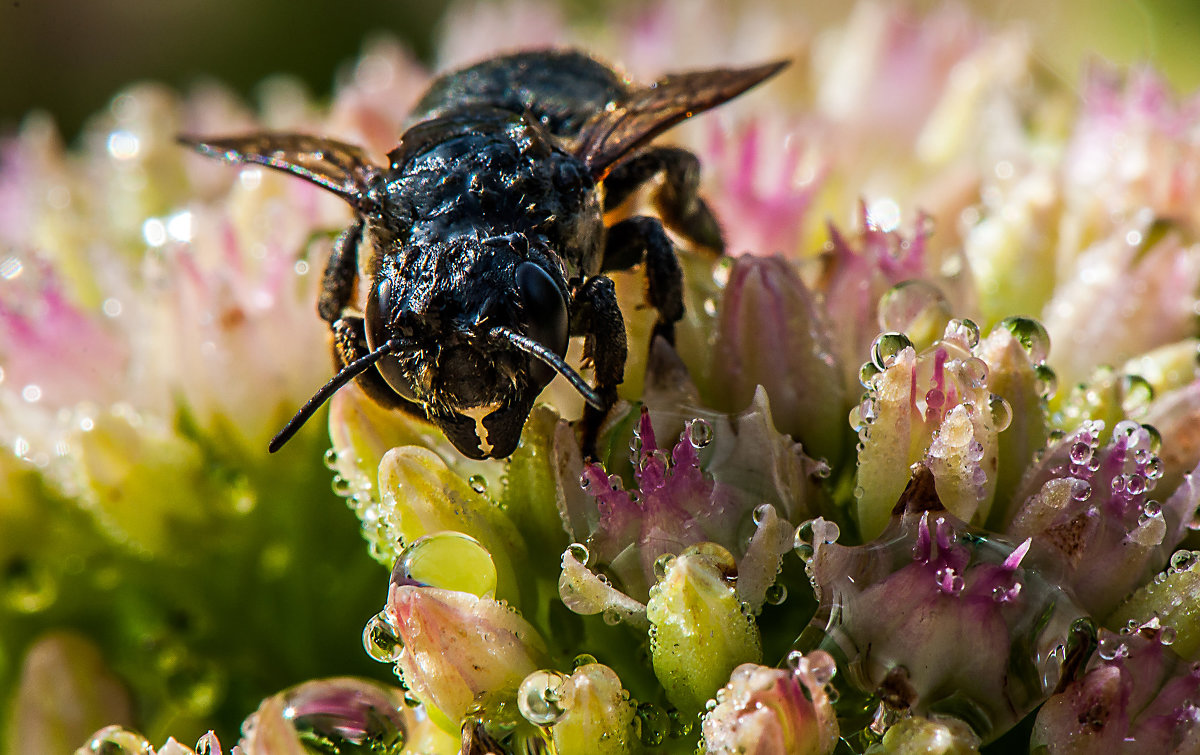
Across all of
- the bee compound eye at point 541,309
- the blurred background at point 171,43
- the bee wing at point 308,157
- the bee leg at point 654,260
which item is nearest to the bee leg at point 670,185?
the bee leg at point 654,260

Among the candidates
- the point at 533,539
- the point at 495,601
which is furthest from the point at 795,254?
the point at 495,601

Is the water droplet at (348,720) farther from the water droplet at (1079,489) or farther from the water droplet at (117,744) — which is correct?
the water droplet at (1079,489)

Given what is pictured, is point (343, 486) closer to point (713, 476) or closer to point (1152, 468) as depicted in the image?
point (713, 476)

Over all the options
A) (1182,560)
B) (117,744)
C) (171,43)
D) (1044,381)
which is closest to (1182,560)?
(1182,560)

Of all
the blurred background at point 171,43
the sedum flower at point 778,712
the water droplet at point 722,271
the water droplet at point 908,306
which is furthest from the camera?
the blurred background at point 171,43

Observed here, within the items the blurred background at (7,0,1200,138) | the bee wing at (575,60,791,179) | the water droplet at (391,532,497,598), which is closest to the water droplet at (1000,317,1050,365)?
the bee wing at (575,60,791,179)

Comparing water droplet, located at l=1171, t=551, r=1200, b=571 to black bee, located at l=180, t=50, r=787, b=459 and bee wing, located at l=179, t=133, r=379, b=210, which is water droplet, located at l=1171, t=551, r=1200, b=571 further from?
bee wing, located at l=179, t=133, r=379, b=210
